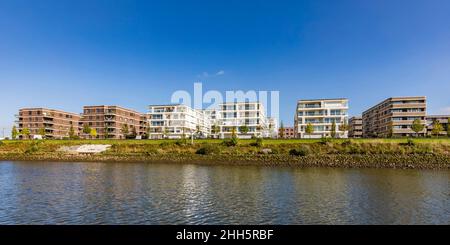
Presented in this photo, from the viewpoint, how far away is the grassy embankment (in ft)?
179

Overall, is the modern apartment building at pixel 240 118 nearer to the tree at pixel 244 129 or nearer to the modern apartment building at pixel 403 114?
the tree at pixel 244 129

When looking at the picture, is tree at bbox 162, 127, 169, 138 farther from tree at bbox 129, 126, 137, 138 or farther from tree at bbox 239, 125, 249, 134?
tree at bbox 239, 125, 249, 134

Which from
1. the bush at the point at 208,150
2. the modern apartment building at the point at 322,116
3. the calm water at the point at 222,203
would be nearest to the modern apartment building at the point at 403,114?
the modern apartment building at the point at 322,116

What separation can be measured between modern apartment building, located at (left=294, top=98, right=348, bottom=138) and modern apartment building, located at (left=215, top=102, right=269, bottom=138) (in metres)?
16.8

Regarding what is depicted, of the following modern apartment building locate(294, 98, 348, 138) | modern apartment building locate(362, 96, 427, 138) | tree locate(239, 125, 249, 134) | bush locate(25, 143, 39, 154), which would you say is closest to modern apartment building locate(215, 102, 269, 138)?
tree locate(239, 125, 249, 134)

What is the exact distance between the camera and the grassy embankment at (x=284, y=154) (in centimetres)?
5453

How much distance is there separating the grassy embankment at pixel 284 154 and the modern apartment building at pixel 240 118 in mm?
35025

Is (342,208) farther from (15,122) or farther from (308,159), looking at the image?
(15,122)

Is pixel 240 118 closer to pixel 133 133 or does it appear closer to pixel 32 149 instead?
pixel 133 133

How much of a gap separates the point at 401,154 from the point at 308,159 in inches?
805

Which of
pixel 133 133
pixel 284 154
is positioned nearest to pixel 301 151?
pixel 284 154

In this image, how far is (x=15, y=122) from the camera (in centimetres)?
14250

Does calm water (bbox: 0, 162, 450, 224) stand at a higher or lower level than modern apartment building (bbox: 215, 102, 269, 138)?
lower

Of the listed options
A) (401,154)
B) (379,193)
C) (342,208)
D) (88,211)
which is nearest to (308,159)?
(401,154)
